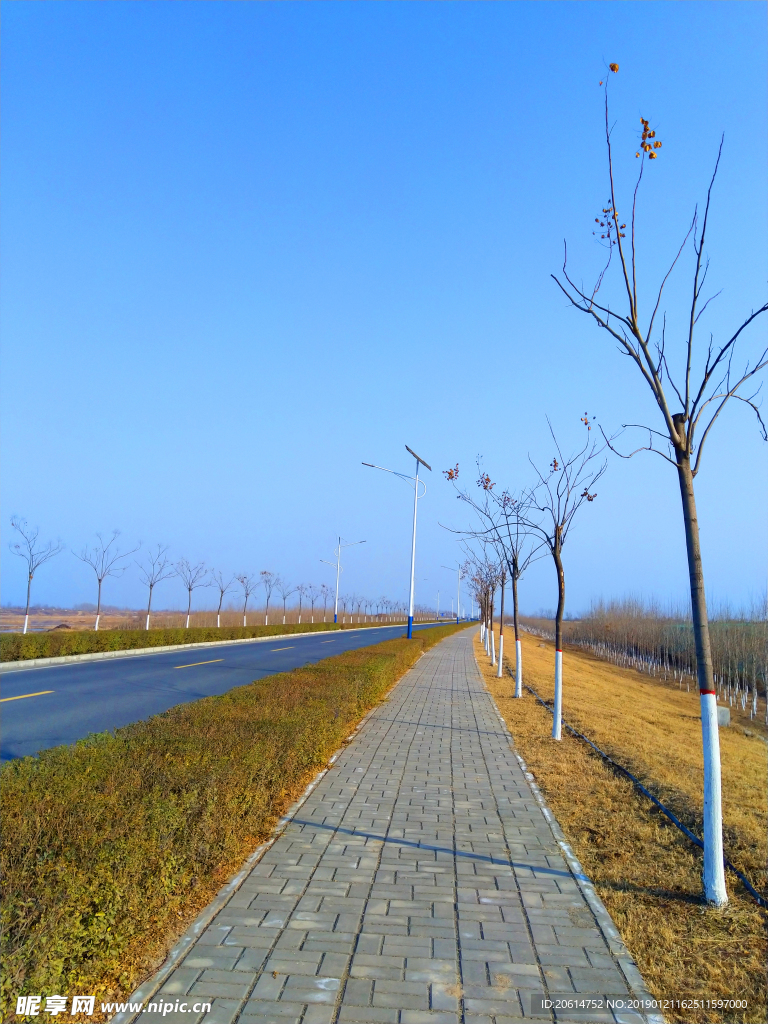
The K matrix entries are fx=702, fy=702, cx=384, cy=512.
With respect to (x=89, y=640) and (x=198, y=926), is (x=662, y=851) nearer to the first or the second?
(x=198, y=926)

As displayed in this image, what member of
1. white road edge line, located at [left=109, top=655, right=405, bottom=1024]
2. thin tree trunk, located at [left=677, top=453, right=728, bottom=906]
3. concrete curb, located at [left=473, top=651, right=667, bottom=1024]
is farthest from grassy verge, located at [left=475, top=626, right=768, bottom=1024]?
white road edge line, located at [left=109, top=655, right=405, bottom=1024]

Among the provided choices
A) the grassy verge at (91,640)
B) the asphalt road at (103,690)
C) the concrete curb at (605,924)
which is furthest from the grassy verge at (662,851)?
the grassy verge at (91,640)

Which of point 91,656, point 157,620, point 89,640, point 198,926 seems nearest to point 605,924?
point 198,926

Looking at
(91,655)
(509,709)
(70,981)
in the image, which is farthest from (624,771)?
(91,655)

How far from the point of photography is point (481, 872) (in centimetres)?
450

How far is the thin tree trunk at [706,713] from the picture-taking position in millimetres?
4047

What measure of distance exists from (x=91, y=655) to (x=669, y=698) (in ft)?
65.3

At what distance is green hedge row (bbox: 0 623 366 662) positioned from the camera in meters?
18.3

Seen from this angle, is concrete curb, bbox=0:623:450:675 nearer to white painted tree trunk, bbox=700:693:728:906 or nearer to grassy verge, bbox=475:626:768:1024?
grassy verge, bbox=475:626:768:1024

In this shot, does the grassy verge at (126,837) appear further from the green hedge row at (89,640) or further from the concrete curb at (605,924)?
the green hedge row at (89,640)

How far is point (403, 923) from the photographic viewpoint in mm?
3678

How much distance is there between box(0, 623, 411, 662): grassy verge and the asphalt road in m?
1.30

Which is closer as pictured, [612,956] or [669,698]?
[612,956]

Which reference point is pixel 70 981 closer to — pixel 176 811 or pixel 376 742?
pixel 176 811
